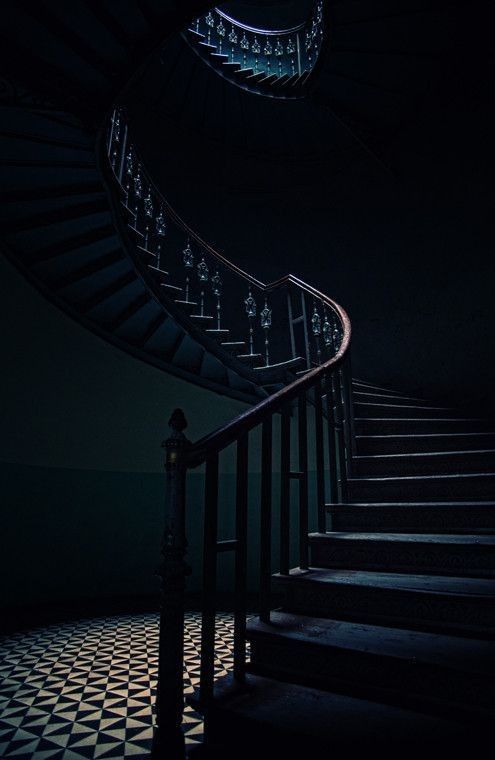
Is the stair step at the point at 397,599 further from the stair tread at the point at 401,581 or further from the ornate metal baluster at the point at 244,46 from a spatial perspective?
the ornate metal baluster at the point at 244,46

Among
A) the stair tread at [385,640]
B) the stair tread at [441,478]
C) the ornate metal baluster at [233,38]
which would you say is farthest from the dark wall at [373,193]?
the stair tread at [385,640]

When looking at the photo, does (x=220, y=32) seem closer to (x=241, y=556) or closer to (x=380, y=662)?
(x=241, y=556)

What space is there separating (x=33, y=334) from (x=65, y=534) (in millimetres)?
1911

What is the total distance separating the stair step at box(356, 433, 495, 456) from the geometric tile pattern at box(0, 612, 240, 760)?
1.77 m

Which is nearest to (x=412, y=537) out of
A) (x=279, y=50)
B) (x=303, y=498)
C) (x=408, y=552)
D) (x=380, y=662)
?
(x=408, y=552)

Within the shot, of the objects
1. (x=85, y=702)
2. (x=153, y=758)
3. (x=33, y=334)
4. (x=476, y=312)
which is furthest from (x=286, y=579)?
(x=476, y=312)

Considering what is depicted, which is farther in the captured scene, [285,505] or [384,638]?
[285,505]

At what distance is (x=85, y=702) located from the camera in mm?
2842

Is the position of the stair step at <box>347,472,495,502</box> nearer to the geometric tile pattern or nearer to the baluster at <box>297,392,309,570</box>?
the baluster at <box>297,392,309,570</box>

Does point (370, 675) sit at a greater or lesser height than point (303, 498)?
lesser

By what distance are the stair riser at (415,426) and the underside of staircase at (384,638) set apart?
76 centimetres

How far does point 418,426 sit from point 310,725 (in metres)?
2.54

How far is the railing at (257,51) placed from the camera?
222 inches

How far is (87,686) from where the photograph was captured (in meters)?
3.09
